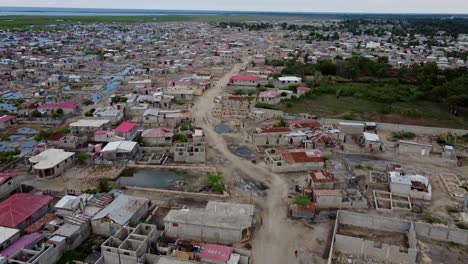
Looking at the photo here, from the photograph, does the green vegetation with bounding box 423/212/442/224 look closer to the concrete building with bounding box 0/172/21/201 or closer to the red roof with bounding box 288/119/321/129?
the red roof with bounding box 288/119/321/129

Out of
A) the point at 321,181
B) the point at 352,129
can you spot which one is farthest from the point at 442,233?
the point at 352,129

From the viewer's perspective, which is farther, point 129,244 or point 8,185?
point 8,185

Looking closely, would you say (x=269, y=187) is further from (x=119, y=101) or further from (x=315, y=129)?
(x=119, y=101)

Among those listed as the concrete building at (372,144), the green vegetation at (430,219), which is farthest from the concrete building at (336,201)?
the concrete building at (372,144)

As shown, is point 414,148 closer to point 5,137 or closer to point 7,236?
point 7,236

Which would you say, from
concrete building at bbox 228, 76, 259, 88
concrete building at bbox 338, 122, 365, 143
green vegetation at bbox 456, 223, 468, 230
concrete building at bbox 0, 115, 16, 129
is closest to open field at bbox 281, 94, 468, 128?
concrete building at bbox 338, 122, 365, 143

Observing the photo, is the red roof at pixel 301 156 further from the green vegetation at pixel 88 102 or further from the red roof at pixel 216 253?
the green vegetation at pixel 88 102
